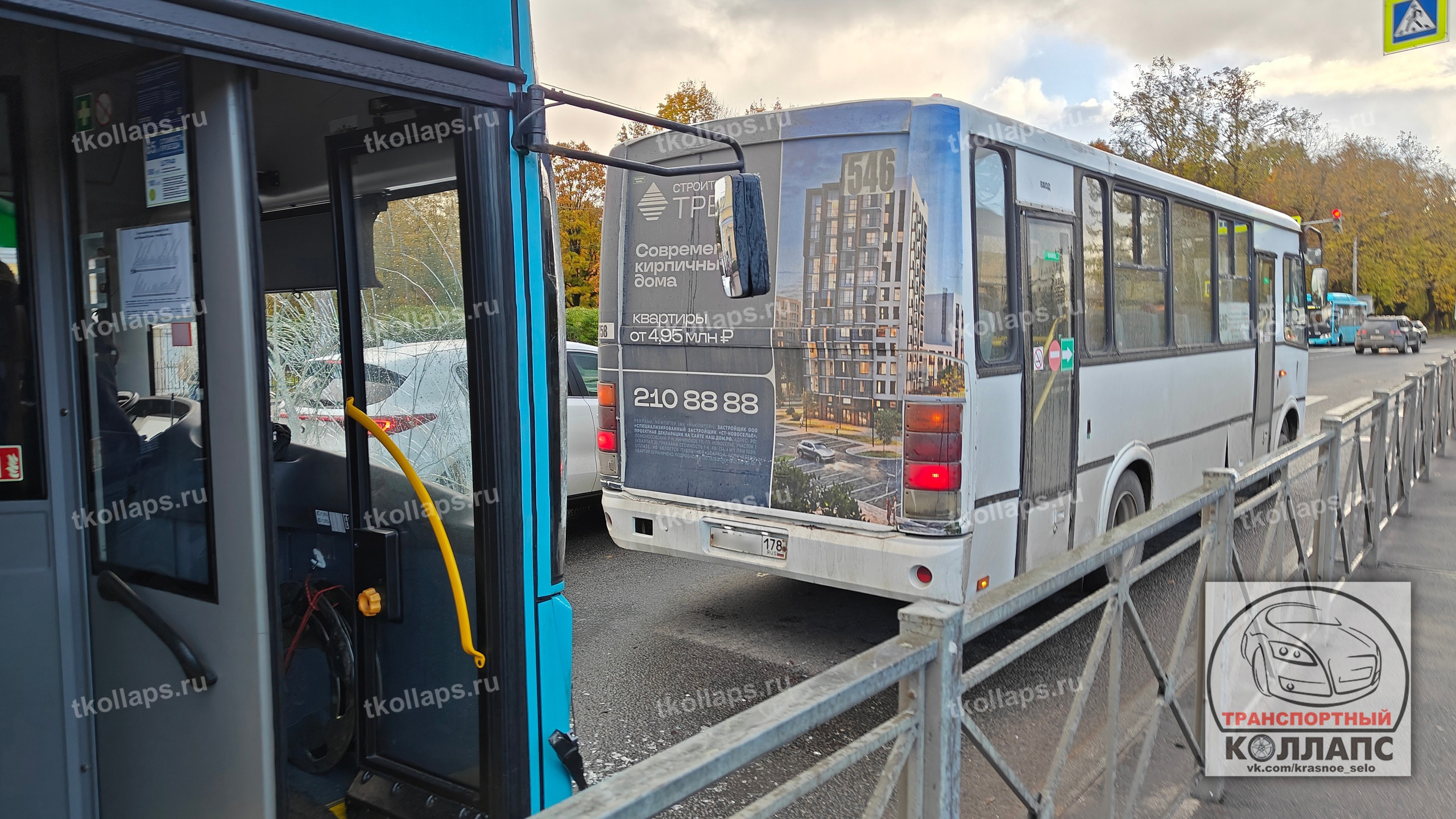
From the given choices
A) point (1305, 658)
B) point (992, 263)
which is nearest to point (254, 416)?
point (992, 263)

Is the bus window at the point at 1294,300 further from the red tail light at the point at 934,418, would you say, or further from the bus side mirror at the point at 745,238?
the bus side mirror at the point at 745,238

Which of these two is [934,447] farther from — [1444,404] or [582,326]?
[582,326]

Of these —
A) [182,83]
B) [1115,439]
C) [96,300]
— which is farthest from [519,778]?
[1115,439]

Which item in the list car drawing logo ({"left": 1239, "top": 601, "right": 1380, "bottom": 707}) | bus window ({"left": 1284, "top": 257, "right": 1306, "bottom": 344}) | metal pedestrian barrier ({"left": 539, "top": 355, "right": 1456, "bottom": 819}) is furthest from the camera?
bus window ({"left": 1284, "top": 257, "right": 1306, "bottom": 344})

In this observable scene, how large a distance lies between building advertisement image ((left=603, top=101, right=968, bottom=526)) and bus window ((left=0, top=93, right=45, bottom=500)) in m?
3.21

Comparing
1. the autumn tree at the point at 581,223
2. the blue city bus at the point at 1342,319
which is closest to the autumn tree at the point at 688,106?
the autumn tree at the point at 581,223

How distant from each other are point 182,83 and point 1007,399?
3.88 m

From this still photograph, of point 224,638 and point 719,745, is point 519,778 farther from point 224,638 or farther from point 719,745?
point 719,745

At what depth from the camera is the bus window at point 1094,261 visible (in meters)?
5.82

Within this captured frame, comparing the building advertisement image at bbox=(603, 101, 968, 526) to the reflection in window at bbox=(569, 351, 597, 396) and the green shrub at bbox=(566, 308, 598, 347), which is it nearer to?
the reflection in window at bbox=(569, 351, 597, 396)

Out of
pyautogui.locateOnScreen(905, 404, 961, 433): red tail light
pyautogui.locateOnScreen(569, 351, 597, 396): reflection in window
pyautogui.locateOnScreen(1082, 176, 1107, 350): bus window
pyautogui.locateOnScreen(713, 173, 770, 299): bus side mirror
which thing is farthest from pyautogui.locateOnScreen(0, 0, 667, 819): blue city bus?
pyautogui.locateOnScreen(569, 351, 597, 396): reflection in window

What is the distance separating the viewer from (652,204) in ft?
18.4

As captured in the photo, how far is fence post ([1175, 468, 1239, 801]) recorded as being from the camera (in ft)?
11.4

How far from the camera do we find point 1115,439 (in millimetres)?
6176
